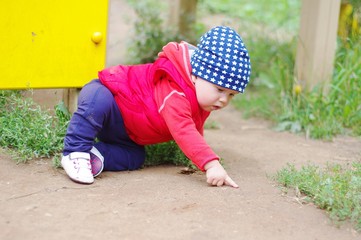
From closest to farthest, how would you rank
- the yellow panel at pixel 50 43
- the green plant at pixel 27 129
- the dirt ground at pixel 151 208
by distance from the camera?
the dirt ground at pixel 151 208, the green plant at pixel 27 129, the yellow panel at pixel 50 43

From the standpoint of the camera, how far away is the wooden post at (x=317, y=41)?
409cm

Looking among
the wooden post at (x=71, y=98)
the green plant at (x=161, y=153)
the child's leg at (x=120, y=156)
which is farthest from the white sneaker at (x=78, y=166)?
the wooden post at (x=71, y=98)

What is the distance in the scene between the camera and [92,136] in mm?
2805

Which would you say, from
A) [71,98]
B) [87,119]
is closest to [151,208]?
[87,119]

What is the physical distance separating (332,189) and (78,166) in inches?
47.0

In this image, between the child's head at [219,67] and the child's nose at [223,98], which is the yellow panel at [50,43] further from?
the child's nose at [223,98]

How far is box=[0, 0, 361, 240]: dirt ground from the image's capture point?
2.14 m

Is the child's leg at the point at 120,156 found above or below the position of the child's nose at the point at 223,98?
below

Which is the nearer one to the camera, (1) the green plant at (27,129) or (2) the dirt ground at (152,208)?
(2) the dirt ground at (152,208)

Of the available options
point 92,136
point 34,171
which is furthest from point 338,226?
point 34,171

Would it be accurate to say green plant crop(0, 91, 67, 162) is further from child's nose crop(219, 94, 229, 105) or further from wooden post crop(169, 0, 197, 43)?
wooden post crop(169, 0, 197, 43)

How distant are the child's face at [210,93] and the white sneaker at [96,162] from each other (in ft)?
1.93

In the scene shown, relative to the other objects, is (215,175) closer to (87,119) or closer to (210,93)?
(210,93)

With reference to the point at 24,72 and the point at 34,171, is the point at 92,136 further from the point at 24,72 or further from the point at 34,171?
the point at 24,72
